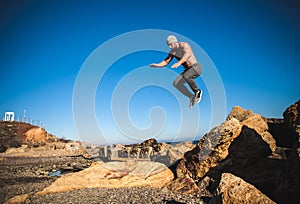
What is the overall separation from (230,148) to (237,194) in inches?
216

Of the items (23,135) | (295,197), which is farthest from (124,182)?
(23,135)

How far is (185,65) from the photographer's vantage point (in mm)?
6645

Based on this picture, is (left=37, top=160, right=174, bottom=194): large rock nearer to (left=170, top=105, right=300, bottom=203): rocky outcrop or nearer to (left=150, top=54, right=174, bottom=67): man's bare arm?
(left=170, top=105, right=300, bottom=203): rocky outcrop

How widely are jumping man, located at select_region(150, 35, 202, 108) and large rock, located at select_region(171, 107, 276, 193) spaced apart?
4.39 m

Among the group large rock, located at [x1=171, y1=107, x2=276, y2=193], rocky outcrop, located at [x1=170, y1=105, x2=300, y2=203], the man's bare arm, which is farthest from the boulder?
the man's bare arm

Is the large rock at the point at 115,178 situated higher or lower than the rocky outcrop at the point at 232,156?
lower

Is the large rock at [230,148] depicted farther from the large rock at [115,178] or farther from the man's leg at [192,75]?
the man's leg at [192,75]

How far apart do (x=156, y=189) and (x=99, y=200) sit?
2.95m

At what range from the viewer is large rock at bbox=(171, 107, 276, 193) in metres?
11.0

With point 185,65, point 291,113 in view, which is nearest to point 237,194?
point 185,65

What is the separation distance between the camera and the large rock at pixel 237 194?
19.1ft

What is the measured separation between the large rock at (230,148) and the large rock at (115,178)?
1.57m

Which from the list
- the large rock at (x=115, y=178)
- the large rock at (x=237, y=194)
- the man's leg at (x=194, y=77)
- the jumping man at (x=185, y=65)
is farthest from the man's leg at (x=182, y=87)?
the large rock at (x=115, y=178)

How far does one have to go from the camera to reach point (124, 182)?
12.3 metres
